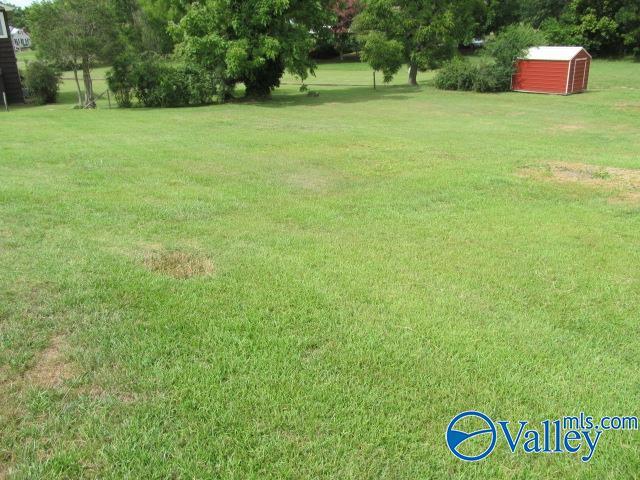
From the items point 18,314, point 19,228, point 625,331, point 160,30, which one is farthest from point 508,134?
point 160,30

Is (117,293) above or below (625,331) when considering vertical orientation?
above

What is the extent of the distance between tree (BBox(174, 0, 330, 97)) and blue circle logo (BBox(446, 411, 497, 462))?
65.6 ft

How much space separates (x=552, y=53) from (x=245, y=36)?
49.5ft

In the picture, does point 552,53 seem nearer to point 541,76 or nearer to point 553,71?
point 553,71

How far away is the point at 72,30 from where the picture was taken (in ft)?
66.2

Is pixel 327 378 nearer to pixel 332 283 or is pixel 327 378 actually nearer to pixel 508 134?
pixel 332 283

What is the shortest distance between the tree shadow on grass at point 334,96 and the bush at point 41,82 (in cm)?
953

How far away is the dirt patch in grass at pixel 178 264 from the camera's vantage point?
486cm

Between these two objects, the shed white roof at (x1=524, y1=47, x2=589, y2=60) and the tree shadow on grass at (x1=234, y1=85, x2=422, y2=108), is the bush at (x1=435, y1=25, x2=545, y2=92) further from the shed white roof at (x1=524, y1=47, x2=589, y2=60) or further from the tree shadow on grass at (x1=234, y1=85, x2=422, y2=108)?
the tree shadow on grass at (x1=234, y1=85, x2=422, y2=108)

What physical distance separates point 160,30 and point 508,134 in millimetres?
37995

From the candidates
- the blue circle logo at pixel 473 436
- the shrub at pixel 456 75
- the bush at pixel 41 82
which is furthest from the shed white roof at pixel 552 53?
the blue circle logo at pixel 473 436

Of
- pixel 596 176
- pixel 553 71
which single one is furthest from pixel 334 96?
pixel 596 176

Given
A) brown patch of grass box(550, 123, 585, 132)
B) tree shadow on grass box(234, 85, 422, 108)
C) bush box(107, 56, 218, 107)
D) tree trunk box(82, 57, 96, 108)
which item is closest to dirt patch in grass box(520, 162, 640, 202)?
brown patch of grass box(550, 123, 585, 132)

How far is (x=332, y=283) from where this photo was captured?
188 inches
